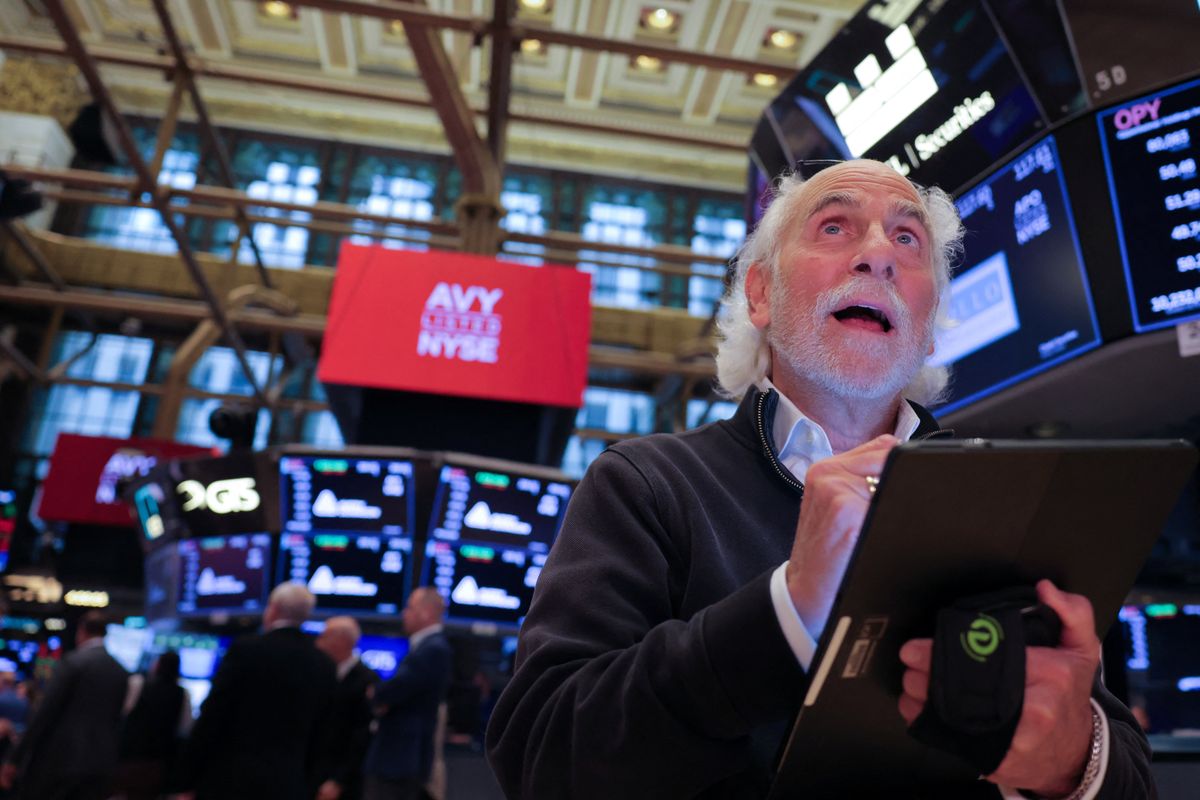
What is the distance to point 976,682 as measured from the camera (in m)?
0.82

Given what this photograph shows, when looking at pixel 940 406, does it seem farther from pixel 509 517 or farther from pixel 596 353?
pixel 596 353

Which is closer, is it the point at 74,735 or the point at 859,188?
the point at 859,188

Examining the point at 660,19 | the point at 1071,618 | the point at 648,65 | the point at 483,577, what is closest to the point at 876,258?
the point at 1071,618

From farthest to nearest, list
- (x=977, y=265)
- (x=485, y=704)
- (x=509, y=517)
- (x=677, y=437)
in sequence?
1. (x=485, y=704)
2. (x=509, y=517)
3. (x=977, y=265)
4. (x=677, y=437)

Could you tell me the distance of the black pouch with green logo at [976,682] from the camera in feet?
2.68

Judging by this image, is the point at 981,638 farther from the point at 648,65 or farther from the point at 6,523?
the point at 6,523

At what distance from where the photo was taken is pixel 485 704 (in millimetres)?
8320

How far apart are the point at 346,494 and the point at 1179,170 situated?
493 centimetres

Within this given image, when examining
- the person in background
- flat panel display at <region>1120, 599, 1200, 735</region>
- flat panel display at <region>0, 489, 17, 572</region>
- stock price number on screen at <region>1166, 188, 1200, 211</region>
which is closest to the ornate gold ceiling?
flat panel display at <region>0, 489, 17, 572</region>

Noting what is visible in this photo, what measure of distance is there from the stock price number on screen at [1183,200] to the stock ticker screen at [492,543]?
13.1 feet

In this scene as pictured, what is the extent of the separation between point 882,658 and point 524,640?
404mm

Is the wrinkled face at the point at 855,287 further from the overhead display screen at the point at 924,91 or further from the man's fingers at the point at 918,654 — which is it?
the overhead display screen at the point at 924,91

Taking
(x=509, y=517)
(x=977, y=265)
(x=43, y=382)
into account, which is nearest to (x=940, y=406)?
(x=977, y=265)

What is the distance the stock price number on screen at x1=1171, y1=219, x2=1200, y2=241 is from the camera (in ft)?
9.20
